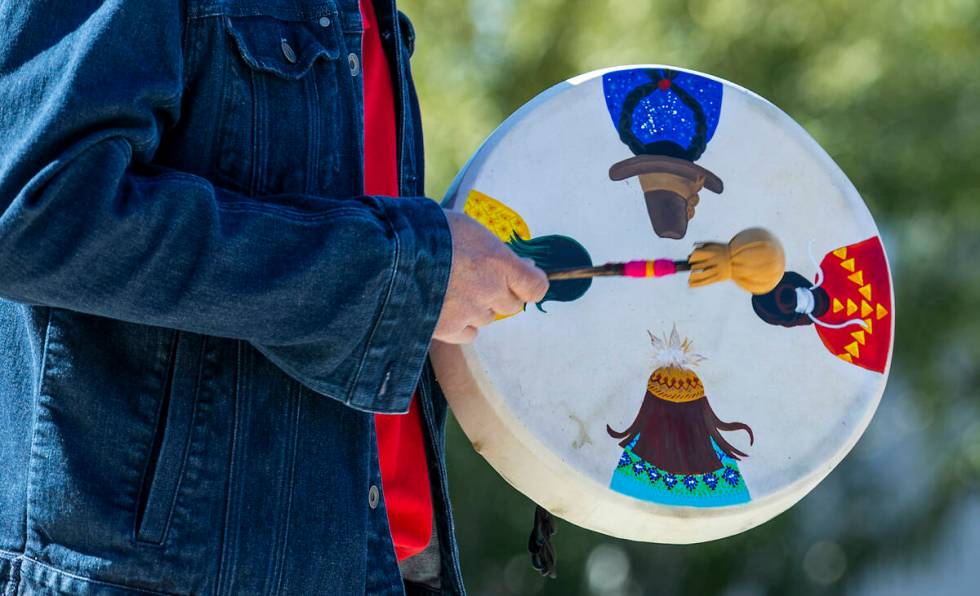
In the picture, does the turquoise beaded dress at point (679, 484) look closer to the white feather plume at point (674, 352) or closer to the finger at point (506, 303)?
the white feather plume at point (674, 352)

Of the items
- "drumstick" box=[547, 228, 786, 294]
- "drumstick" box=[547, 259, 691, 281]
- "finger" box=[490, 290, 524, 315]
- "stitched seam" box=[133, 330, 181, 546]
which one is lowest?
"stitched seam" box=[133, 330, 181, 546]

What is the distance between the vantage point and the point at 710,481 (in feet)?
5.02

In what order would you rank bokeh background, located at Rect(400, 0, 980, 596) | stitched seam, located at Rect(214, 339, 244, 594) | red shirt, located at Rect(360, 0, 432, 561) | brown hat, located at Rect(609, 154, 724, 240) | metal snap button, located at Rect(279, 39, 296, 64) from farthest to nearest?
bokeh background, located at Rect(400, 0, 980, 596) → brown hat, located at Rect(609, 154, 724, 240) → red shirt, located at Rect(360, 0, 432, 561) → metal snap button, located at Rect(279, 39, 296, 64) → stitched seam, located at Rect(214, 339, 244, 594)

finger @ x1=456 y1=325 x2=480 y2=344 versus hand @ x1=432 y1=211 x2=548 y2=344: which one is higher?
hand @ x1=432 y1=211 x2=548 y2=344

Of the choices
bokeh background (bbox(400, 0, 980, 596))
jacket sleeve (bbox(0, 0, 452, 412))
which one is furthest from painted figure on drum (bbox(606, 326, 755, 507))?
bokeh background (bbox(400, 0, 980, 596))

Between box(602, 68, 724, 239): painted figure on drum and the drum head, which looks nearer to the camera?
the drum head

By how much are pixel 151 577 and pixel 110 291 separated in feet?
0.81

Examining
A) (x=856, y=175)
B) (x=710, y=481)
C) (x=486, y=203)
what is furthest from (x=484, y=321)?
(x=856, y=175)

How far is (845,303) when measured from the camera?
171 cm

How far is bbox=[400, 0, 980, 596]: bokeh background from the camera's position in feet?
14.6

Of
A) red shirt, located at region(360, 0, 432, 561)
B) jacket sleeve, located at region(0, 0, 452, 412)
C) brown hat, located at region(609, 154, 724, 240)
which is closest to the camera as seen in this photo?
jacket sleeve, located at region(0, 0, 452, 412)

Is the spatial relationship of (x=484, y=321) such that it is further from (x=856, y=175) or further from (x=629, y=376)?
(x=856, y=175)

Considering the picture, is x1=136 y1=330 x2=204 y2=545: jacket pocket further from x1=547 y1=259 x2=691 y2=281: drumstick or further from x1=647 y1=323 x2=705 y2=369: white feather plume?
x1=647 y1=323 x2=705 y2=369: white feather plume

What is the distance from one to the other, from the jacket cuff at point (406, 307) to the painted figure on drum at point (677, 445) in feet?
1.34
